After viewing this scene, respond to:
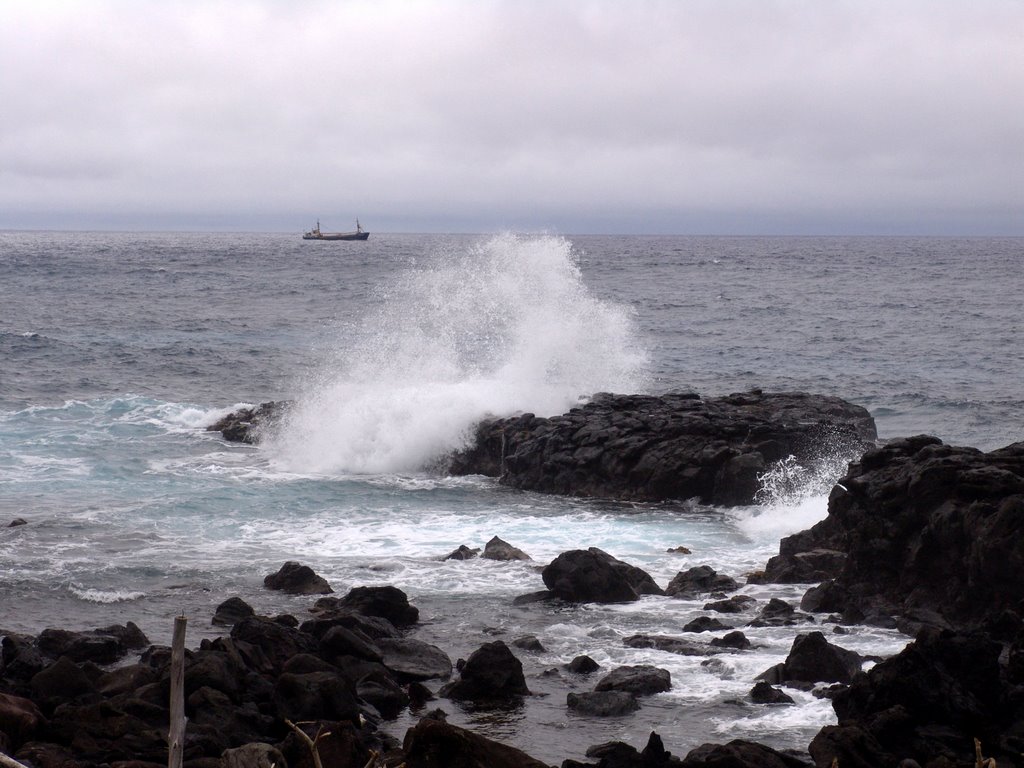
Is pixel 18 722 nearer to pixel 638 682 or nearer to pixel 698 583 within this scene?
pixel 638 682

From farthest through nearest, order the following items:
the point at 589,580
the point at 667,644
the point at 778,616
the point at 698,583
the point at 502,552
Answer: the point at 502,552 < the point at 698,583 < the point at 589,580 < the point at 778,616 < the point at 667,644

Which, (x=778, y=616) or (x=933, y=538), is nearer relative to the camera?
(x=778, y=616)

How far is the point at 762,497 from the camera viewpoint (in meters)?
23.0

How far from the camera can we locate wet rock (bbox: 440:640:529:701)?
13102 millimetres

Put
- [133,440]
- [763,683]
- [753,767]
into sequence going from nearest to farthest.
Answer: [753,767]
[763,683]
[133,440]

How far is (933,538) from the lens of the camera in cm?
1589

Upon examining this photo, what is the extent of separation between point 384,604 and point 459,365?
19.0 m

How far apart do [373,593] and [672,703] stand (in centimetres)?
466

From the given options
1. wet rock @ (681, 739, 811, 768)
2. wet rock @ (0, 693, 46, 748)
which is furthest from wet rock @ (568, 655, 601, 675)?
wet rock @ (0, 693, 46, 748)

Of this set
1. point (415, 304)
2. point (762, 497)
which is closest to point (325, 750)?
point (762, 497)

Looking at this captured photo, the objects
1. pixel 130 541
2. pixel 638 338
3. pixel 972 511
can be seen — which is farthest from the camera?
pixel 638 338

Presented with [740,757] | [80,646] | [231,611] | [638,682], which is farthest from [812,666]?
[80,646]

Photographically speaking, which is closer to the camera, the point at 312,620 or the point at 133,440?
the point at 312,620

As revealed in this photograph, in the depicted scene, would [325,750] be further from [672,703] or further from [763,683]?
[763,683]
